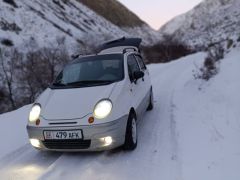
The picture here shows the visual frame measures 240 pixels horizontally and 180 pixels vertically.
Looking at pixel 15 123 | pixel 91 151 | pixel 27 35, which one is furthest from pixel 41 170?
pixel 27 35

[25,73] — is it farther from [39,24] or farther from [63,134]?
[63,134]

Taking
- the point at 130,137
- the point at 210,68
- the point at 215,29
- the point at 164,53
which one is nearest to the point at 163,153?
the point at 130,137

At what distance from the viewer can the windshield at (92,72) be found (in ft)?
22.1

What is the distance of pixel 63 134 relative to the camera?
5.66 meters

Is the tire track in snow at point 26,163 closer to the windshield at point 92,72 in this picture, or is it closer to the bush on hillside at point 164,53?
the windshield at point 92,72

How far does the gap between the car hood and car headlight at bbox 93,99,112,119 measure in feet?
0.26

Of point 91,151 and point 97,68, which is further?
point 97,68

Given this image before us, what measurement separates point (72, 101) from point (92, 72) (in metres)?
1.19

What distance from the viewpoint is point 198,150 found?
5.80m

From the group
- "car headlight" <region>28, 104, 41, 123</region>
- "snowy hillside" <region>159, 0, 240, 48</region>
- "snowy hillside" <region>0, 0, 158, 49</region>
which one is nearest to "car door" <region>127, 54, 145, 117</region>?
"car headlight" <region>28, 104, 41, 123</region>

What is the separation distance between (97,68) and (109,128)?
1.86 metres

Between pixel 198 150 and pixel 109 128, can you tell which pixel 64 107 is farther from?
pixel 198 150

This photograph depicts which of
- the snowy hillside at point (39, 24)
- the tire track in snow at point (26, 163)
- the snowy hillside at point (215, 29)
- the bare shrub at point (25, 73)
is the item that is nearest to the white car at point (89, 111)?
the tire track in snow at point (26, 163)

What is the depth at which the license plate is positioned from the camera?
5.60 meters
